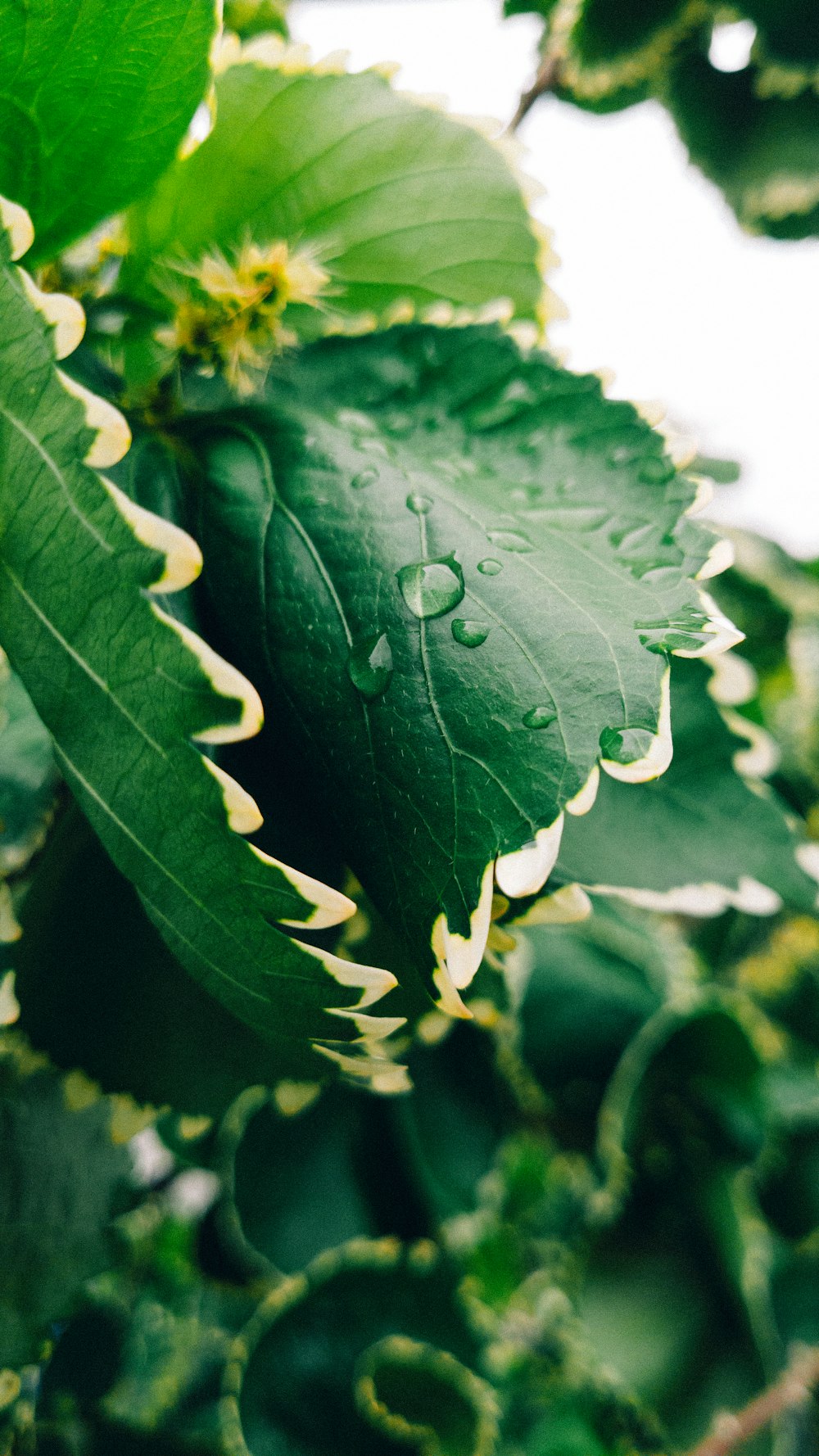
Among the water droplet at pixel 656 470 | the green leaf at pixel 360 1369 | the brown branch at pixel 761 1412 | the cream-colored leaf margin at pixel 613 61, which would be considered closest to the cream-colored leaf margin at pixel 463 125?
the water droplet at pixel 656 470

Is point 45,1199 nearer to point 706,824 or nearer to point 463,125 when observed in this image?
point 706,824

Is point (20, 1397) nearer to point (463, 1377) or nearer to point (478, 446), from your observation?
point (463, 1377)

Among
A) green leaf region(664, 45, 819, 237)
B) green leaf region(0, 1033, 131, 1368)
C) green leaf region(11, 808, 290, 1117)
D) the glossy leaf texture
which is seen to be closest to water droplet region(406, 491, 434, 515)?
the glossy leaf texture

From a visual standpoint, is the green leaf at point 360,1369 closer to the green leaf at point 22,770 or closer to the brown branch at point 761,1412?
the brown branch at point 761,1412

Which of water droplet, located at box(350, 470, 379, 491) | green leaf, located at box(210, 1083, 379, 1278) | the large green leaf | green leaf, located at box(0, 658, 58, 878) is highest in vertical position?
water droplet, located at box(350, 470, 379, 491)

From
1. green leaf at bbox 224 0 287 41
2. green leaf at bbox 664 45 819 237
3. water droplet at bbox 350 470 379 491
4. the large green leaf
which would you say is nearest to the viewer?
the large green leaf

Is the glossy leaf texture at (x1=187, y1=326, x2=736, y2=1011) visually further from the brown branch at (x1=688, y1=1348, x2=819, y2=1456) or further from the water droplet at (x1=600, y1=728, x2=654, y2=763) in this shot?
the brown branch at (x1=688, y1=1348, x2=819, y2=1456)

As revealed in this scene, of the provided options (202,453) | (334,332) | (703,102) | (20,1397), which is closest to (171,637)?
(202,453)
